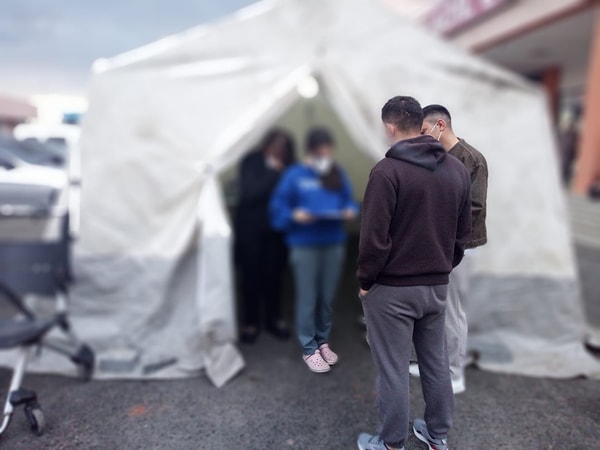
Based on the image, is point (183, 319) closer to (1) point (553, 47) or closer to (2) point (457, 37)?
(1) point (553, 47)

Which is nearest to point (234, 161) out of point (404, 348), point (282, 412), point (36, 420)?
point (282, 412)

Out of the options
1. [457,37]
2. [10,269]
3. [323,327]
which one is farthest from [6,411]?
[457,37]

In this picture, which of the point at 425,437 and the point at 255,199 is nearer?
the point at 425,437

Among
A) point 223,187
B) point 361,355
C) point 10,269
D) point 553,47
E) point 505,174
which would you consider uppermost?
point 553,47

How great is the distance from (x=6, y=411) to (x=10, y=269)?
4.67ft

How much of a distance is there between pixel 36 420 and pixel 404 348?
190 centimetres

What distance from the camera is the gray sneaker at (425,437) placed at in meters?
1.95

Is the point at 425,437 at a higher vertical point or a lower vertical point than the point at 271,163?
lower

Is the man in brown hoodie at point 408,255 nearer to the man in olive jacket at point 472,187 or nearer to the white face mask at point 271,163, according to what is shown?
the man in olive jacket at point 472,187

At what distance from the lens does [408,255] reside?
169 cm

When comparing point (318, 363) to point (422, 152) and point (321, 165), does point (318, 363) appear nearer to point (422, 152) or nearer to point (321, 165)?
point (422, 152)

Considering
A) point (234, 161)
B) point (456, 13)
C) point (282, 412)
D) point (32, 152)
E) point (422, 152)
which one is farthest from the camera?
point (456, 13)

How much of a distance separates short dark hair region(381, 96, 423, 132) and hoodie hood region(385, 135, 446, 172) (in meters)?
0.06

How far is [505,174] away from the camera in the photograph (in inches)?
142
